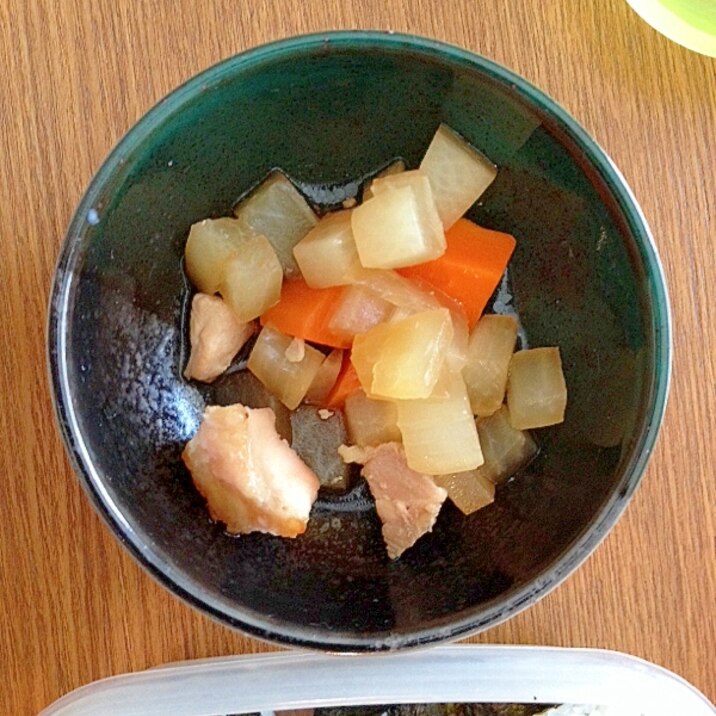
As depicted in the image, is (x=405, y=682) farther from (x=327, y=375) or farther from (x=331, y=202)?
(x=331, y=202)

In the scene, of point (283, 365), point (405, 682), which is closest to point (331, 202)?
point (283, 365)

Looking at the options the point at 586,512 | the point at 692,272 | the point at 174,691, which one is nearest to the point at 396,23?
the point at 692,272

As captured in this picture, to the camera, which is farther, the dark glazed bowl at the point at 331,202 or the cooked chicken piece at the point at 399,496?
the cooked chicken piece at the point at 399,496

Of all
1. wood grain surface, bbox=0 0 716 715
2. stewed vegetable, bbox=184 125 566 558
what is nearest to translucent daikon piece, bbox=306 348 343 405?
stewed vegetable, bbox=184 125 566 558

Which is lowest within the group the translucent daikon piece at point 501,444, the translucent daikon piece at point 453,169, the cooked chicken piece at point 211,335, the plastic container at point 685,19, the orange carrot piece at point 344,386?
the translucent daikon piece at point 501,444

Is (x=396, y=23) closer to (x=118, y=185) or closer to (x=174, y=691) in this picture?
(x=118, y=185)

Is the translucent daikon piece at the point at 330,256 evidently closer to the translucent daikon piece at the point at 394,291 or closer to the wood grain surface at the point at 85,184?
the translucent daikon piece at the point at 394,291

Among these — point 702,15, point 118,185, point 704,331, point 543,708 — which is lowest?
point 543,708

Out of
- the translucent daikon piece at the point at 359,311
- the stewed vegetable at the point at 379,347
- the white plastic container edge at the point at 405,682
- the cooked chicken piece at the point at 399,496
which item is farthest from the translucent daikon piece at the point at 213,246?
the white plastic container edge at the point at 405,682
